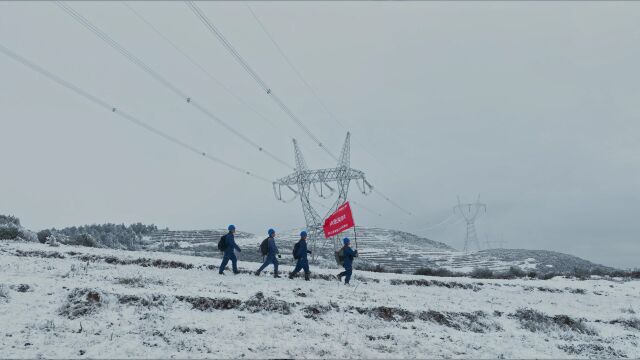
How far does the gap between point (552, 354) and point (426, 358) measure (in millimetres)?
4478

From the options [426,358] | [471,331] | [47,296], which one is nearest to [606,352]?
[471,331]

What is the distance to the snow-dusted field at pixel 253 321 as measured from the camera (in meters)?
10.6

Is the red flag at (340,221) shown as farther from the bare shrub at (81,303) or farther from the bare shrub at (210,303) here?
the bare shrub at (81,303)

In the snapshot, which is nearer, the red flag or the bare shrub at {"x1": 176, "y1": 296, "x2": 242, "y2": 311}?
the bare shrub at {"x1": 176, "y1": 296, "x2": 242, "y2": 311}

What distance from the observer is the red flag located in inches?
1094

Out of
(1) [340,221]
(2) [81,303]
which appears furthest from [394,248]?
(2) [81,303]

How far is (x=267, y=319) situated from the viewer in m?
13.2

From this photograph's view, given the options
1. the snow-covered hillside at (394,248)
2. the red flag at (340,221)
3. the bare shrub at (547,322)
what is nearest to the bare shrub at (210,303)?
the bare shrub at (547,322)

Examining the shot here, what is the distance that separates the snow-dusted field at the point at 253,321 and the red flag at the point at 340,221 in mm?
7479

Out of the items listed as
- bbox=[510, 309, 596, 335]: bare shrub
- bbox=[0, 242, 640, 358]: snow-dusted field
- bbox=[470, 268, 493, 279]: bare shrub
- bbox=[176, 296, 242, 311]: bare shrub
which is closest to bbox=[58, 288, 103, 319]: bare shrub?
bbox=[0, 242, 640, 358]: snow-dusted field

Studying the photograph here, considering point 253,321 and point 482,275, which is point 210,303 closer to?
point 253,321

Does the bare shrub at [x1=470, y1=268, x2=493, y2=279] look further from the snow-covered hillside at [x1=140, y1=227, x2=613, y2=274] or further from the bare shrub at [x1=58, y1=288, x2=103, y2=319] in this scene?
the bare shrub at [x1=58, y1=288, x2=103, y2=319]

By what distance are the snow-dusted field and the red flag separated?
7.48 metres

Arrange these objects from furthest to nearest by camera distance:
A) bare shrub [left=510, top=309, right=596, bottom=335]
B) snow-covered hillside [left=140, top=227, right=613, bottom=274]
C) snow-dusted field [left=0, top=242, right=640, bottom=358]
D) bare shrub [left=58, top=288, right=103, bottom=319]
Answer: snow-covered hillside [left=140, top=227, right=613, bottom=274] < bare shrub [left=510, top=309, right=596, bottom=335] < bare shrub [left=58, top=288, right=103, bottom=319] < snow-dusted field [left=0, top=242, right=640, bottom=358]
